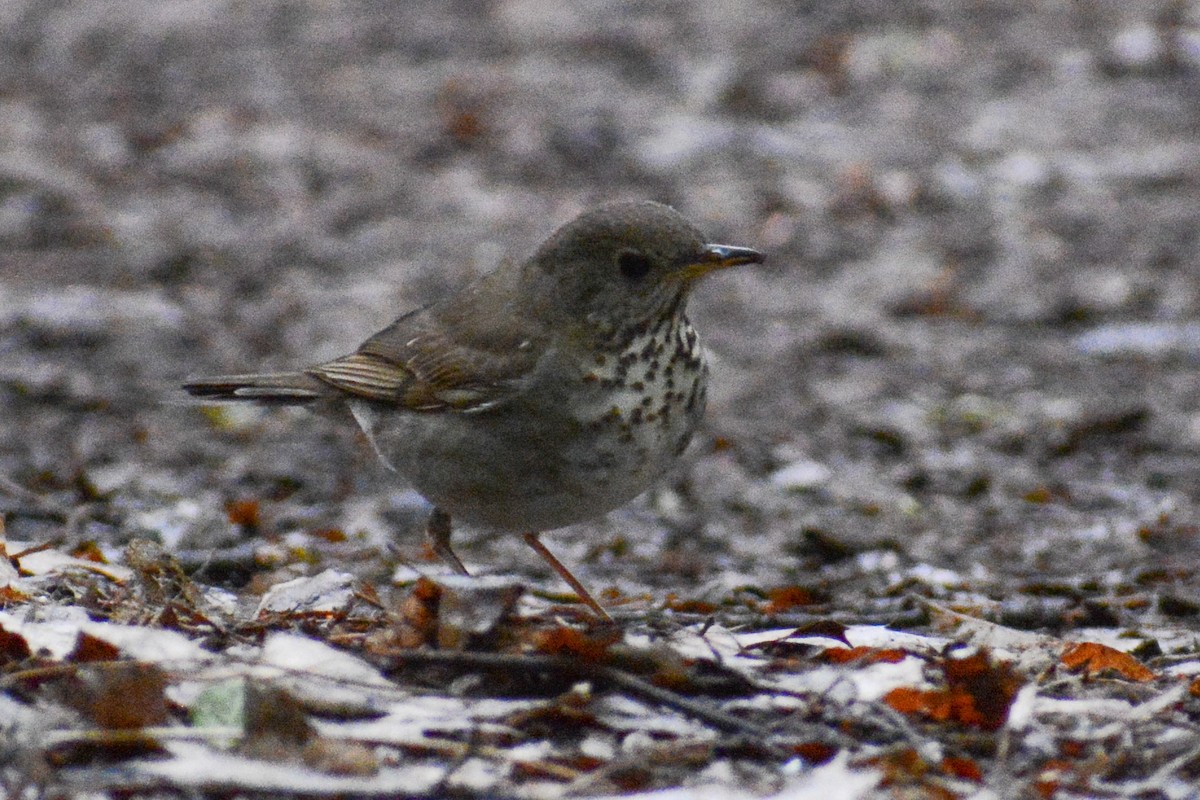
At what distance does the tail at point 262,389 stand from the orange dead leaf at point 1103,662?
309cm

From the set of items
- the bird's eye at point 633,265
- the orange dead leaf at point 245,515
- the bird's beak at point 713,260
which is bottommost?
the orange dead leaf at point 245,515

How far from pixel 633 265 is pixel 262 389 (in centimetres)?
176

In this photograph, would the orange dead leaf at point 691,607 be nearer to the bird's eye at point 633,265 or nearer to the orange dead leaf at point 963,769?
the bird's eye at point 633,265

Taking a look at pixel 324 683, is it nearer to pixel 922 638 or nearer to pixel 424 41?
pixel 922 638

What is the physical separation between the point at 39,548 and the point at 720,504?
11.6 feet

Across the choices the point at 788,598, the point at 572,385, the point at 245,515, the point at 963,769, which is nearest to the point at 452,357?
the point at 572,385

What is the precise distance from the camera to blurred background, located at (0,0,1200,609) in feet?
26.3

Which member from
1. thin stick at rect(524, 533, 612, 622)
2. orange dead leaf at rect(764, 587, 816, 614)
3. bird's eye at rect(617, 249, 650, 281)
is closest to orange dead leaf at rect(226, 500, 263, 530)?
thin stick at rect(524, 533, 612, 622)

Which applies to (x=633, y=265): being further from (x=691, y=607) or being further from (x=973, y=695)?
(x=973, y=695)

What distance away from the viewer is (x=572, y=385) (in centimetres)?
575

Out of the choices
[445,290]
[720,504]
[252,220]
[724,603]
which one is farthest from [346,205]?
[724,603]

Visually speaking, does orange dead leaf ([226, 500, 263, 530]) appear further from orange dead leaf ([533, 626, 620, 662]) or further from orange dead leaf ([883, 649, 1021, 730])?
orange dead leaf ([883, 649, 1021, 730])

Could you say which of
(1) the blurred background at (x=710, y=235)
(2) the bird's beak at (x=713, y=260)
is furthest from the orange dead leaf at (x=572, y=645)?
(1) the blurred background at (x=710, y=235)

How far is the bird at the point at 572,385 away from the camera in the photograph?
5699mm
